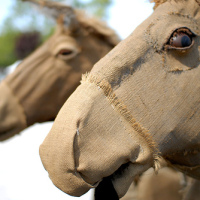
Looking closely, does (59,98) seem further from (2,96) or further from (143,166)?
(143,166)

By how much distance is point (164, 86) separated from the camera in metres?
1.45

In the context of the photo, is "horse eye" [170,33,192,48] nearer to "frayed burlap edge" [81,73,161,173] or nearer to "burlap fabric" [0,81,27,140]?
"frayed burlap edge" [81,73,161,173]

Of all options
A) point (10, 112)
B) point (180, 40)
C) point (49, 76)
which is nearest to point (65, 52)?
point (49, 76)

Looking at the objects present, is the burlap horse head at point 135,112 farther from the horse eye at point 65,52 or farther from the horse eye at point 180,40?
the horse eye at point 65,52

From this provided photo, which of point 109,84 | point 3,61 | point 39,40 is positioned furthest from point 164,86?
point 3,61

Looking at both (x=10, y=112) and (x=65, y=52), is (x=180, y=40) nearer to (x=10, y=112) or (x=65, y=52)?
(x=65, y=52)

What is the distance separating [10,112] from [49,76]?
1.82 feet

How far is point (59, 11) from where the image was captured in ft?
10.7

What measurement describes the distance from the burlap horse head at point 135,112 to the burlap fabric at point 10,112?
73.2 inches

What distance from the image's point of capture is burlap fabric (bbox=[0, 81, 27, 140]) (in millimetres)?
3088

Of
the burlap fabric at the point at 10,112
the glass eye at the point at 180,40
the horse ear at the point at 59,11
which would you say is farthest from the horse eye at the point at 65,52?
the glass eye at the point at 180,40

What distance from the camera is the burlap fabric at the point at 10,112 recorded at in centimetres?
309

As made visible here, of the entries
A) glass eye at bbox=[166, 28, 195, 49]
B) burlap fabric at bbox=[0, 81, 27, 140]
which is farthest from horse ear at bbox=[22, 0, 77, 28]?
glass eye at bbox=[166, 28, 195, 49]

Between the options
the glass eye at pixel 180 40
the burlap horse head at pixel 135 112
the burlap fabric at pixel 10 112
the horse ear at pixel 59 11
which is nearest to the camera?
the burlap horse head at pixel 135 112
